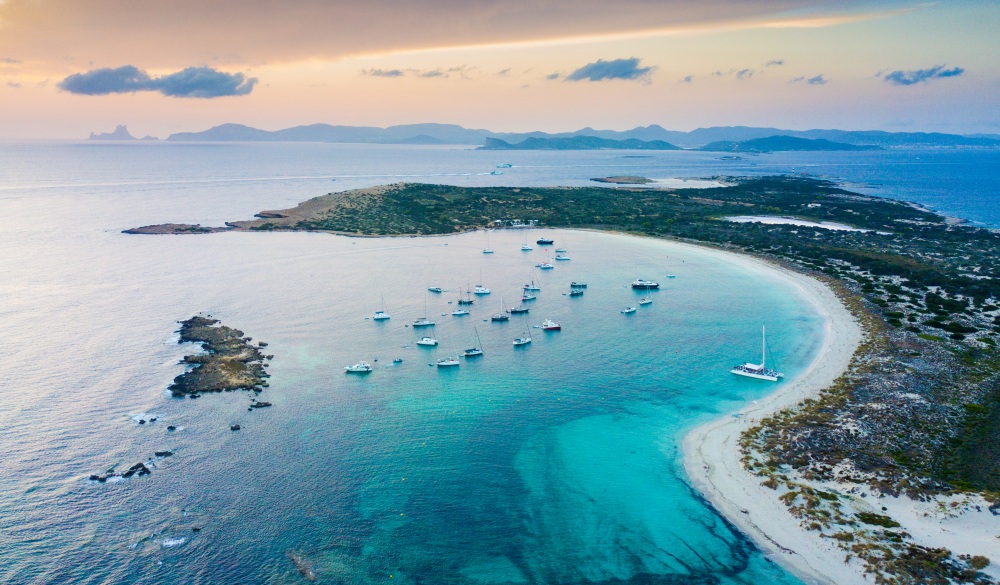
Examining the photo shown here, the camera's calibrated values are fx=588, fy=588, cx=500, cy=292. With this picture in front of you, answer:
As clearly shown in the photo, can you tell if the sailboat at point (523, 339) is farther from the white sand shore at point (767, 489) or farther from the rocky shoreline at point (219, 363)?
the rocky shoreline at point (219, 363)

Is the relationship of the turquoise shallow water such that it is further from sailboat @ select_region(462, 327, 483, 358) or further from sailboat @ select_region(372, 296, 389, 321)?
sailboat @ select_region(372, 296, 389, 321)

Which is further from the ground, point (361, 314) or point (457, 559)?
point (361, 314)

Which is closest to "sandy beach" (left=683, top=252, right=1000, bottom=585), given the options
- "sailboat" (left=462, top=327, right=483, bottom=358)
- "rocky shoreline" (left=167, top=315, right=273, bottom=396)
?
"sailboat" (left=462, top=327, right=483, bottom=358)

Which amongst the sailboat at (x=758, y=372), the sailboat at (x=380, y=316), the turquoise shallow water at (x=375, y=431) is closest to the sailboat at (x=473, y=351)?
the turquoise shallow water at (x=375, y=431)

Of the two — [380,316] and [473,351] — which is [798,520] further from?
[380,316]

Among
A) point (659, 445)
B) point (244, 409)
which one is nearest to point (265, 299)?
point (244, 409)

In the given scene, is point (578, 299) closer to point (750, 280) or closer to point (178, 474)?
point (750, 280)

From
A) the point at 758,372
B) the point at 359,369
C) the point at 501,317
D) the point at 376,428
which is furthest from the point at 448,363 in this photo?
the point at 758,372
